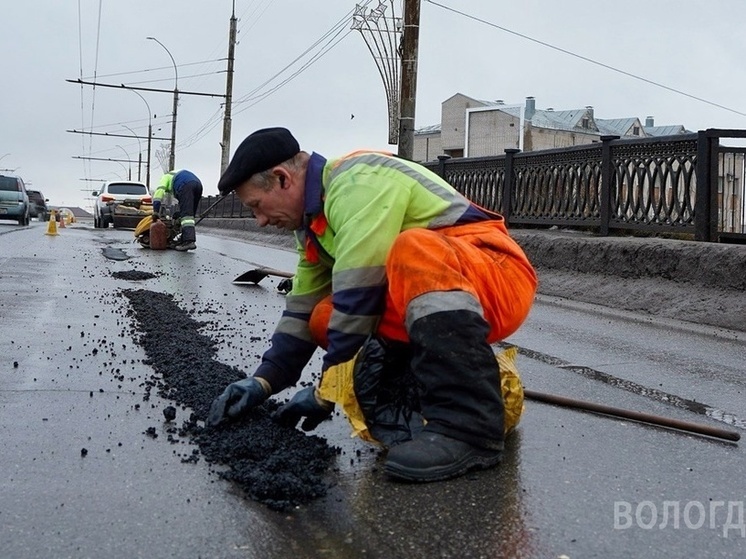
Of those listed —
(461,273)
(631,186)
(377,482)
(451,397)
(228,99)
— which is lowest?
(377,482)

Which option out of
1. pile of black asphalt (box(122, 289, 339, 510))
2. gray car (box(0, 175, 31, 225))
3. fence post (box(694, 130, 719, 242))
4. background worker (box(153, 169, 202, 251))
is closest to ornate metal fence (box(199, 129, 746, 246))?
fence post (box(694, 130, 719, 242))

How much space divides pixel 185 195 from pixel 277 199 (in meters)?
13.1

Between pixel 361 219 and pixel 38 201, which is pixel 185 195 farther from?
pixel 38 201

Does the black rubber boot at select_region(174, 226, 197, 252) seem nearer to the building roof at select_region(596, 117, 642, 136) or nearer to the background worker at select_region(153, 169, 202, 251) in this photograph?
the background worker at select_region(153, 169, 202, 251)

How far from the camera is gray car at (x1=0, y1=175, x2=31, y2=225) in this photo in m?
31.0

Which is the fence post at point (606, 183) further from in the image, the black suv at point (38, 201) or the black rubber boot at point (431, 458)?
the black suv at point (38, 201)

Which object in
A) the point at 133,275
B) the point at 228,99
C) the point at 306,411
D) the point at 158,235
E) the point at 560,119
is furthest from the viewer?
the point at 560,119

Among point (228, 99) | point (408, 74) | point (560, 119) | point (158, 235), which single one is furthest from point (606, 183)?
point (560, 119)

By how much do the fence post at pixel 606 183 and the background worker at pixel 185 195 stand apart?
24.6 feet

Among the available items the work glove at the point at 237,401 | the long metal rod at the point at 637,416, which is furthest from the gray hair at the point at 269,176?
the long metal rod at the point at 637,416

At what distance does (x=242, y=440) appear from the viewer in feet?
10.5

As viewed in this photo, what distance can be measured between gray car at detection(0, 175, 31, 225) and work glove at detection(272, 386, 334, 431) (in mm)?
30248

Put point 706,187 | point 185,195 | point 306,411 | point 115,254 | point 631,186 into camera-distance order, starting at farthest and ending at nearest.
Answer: point 185,195 → point 115,254 → point 631,186 → point 706,187 → point 306,411

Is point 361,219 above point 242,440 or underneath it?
above
